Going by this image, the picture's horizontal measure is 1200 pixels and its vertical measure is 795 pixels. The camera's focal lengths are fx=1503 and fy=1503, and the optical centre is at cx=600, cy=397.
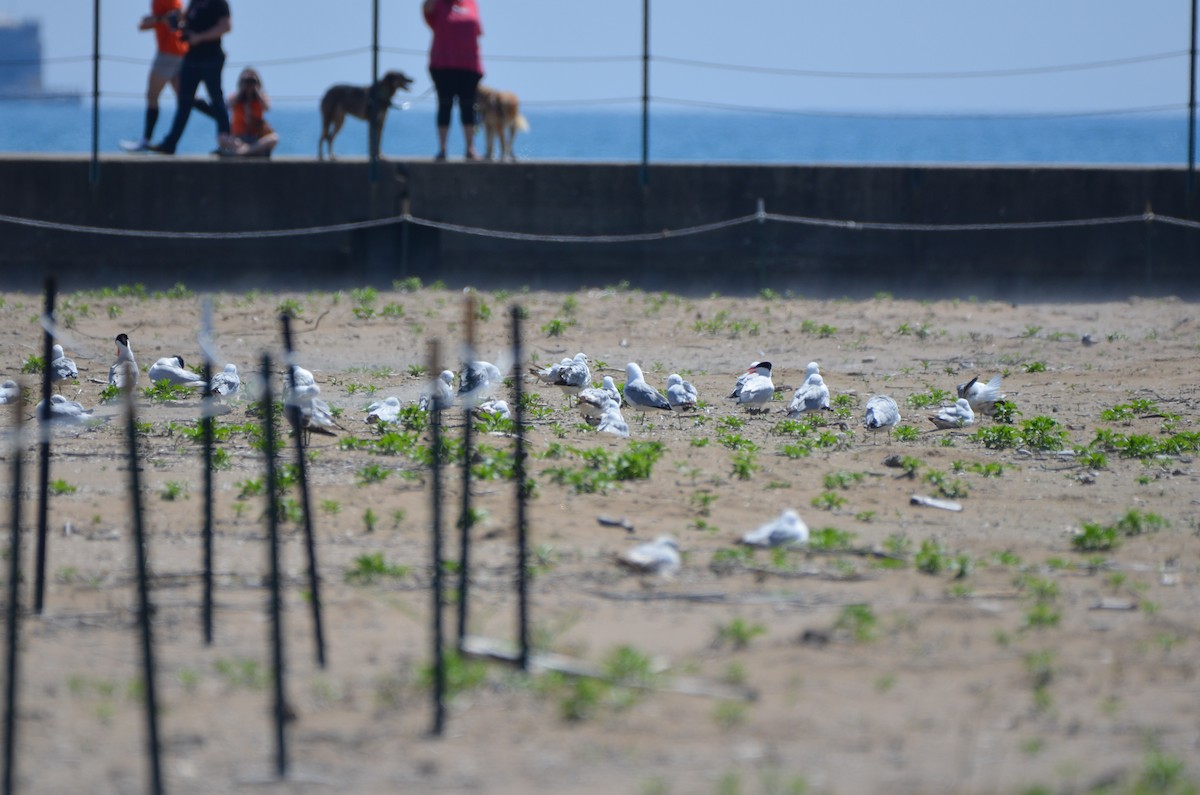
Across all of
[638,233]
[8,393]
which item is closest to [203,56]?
[638,233]

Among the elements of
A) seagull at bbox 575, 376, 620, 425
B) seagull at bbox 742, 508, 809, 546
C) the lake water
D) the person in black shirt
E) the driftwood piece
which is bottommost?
the driftwood piece

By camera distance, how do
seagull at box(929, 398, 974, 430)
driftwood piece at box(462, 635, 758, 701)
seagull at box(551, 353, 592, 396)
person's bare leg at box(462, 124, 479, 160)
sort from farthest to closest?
person's bare leg at box(462, 124, 479, 160)
seagull at box(551, 353, 592, 396)
seagull at box(929, 398, 974, 430)
driftwood piece at box(462, 635, 758, 701)

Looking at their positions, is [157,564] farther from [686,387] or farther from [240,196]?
[240,196]

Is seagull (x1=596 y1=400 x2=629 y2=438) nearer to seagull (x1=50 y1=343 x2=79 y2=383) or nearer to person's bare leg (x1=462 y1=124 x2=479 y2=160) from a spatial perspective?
seagull (x1=50 y1=343 x2=79 y2=383)

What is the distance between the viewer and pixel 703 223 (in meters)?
13.9

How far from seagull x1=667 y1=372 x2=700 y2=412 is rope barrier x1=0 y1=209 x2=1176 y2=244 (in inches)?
202

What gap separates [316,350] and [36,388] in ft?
7.19

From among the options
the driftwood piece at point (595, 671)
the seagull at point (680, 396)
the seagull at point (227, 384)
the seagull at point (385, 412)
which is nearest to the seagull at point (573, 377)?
the seagull at point (680, 396)

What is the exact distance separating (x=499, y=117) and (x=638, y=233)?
1811 millimetres

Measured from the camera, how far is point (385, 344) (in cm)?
1084

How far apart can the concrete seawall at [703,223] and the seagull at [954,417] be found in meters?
5.57

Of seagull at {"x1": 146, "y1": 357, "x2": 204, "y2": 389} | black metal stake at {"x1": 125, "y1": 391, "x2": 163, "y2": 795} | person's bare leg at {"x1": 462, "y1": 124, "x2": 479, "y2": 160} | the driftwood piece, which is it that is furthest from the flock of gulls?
person's bare leg at {"x1": 462, "y1": 124, "x2": 479, "y2": 160}

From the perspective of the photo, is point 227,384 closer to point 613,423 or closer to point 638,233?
point 613,423

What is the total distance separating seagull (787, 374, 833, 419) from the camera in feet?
27.2
